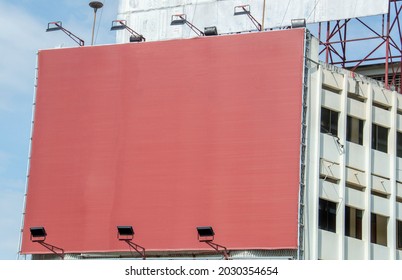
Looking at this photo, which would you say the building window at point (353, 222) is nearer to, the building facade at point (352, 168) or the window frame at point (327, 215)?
the building facade at point (352, 168)

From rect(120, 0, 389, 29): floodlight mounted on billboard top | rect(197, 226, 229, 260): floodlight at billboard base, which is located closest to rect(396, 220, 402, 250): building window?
rect(197, 226, 229, 260): floodlight at billboard base

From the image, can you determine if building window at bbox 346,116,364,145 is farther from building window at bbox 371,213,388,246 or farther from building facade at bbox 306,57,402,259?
building window at bbox 371,213,388,246

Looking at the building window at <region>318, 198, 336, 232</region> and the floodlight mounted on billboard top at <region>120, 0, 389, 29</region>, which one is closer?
the building window at <region>318, 198, 336, 232</region>

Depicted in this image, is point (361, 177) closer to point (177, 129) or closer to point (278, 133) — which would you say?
point (278, 133)

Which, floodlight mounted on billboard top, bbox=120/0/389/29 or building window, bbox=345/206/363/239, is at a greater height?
floodlight mounted on billboard top, bbox=120/0/389/29

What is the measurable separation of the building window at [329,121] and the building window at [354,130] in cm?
84

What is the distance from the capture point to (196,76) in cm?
5469

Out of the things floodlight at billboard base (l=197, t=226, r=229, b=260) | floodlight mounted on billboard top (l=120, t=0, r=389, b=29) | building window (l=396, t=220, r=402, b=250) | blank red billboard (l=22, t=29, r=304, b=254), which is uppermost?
floodlight mounted on billboard top (l=120, t=0, r=389, b=29)

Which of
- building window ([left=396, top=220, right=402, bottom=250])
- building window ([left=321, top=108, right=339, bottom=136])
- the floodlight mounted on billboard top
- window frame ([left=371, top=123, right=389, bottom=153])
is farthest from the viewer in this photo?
the floodlight mounted on billboard top

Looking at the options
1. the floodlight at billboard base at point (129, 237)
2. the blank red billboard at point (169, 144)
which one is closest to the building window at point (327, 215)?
the blank red billboard at point (169, 144)

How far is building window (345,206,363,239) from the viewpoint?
5322 cm

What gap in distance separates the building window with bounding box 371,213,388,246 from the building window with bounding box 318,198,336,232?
9.97 ft

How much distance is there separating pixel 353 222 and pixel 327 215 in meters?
2.04
